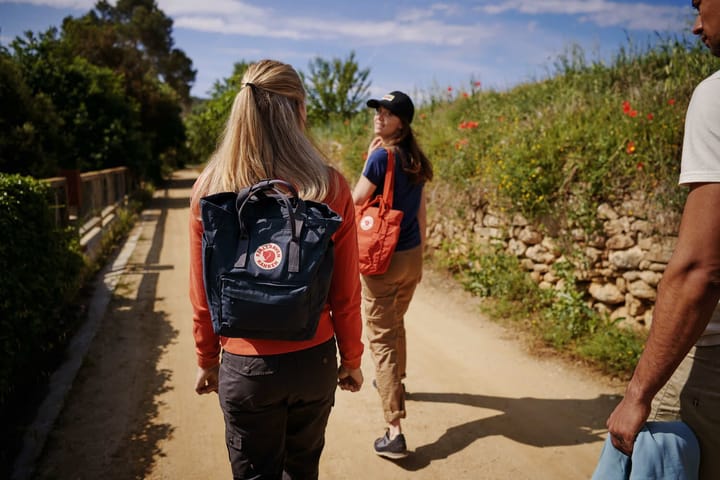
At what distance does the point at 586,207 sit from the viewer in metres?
5.23

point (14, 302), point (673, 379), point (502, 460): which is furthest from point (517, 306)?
point (14, 302)

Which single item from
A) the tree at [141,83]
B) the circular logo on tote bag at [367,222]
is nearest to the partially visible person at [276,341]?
the circular logo on tote bag at [367,222]

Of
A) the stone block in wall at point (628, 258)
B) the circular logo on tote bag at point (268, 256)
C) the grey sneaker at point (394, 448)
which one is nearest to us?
the circular logo on tote bag at point (268, 256)

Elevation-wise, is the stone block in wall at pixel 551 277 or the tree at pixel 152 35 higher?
the tree at pixel 152 35

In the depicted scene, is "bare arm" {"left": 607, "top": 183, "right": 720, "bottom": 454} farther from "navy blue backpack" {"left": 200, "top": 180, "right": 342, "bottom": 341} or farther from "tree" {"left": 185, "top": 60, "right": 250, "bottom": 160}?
"tree" {"left": 185, "top": 60, "right": 250, "bottom": 160}

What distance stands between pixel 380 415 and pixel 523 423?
1.08m

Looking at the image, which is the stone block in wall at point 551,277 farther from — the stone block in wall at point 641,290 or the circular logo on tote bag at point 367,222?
the circular logo on tote bag at point 367,222

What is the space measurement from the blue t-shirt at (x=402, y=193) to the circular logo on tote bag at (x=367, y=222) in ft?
0.60

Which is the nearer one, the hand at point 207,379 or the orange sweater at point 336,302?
the orange sweater at point 336,302

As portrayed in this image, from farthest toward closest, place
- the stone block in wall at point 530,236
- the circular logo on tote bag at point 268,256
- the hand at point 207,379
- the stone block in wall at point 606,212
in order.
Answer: the stone block in wall at point 530,236 < the stone block in wall at point 606,212 < the hand at point 207,379 < the circular logo on tote bag at point 268,256

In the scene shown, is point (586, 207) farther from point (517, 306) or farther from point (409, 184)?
point (409, 184)

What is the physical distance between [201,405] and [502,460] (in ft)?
7.43

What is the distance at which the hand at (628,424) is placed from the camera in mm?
1437

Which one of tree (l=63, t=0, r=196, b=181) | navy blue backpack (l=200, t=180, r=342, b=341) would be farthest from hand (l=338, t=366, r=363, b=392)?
tree (l=63, t=0, r=196, b=181)
